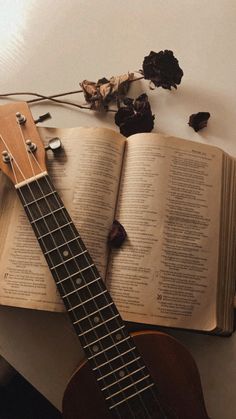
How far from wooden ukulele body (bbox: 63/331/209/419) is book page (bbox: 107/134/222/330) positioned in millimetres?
37

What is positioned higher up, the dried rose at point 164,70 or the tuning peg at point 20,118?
the dried rose at point 164,70

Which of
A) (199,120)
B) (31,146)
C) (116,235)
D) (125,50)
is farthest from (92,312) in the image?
(125,50)

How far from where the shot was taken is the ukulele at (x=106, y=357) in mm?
505

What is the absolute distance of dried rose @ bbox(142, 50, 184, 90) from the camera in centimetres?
74

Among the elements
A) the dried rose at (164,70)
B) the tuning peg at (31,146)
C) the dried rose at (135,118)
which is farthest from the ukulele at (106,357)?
the dried rose at (164,70)

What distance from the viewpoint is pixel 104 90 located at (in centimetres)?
74

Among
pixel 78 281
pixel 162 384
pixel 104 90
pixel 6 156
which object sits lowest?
pixel 162 384

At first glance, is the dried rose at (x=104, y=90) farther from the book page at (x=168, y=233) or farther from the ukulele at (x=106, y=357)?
the ukulele at (x=106, y=357)

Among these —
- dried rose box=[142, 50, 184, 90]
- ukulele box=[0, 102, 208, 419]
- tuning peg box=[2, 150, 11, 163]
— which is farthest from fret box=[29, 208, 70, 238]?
dried rose box=[142, 50, 184, 90]

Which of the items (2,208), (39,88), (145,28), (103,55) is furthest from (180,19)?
(2,208)

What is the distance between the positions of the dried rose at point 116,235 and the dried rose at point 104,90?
266mm

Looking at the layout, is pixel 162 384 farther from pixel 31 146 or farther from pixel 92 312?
pixel 31 146

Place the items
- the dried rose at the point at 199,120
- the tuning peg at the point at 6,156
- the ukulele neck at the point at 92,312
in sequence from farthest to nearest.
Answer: the dried rose at the point at 199,120
the tuning peg at the point at 6,156
the ukulele neck at the point at 92,312

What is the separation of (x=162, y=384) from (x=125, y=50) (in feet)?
2.08
